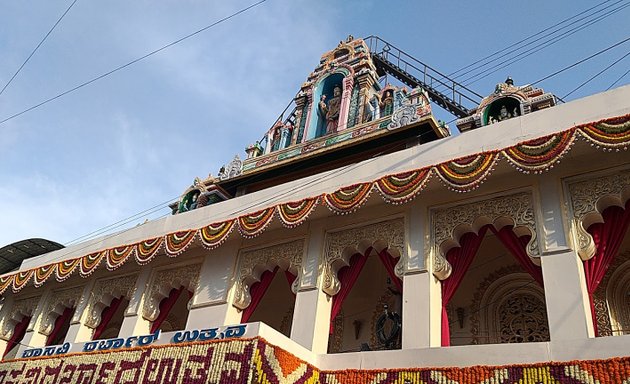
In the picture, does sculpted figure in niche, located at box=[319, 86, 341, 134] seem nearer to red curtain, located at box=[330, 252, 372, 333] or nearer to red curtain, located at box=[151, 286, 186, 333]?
red curtain, located at box=[151, 286, 186, 333]

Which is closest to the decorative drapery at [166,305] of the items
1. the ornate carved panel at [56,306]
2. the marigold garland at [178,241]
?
the marigold garland at [178,241]

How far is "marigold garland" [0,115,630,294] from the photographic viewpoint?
6.22m

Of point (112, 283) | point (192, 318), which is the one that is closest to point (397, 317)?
point (192, 318)

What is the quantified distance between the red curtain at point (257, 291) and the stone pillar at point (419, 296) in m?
2.57

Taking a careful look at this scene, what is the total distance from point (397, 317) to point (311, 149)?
18.1 ft

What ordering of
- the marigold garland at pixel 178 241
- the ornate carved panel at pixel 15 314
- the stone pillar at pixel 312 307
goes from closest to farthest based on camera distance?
the stone pillar at pixel 312 307 → the marigold garland at pixel 178 241 → the ornate carved panel at pixel 15 314

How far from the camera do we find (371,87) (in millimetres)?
13766

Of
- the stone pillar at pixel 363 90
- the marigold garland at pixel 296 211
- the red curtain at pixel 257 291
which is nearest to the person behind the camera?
the marigold garland at pixel 296 211

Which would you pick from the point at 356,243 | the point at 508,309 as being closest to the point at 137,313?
the point at 356,243

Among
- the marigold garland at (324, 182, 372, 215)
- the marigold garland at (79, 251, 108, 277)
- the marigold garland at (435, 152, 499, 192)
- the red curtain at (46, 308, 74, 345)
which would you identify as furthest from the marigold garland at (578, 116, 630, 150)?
the red curtain at (46, 308, 74, 345)

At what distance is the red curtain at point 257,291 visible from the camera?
888 centimetres

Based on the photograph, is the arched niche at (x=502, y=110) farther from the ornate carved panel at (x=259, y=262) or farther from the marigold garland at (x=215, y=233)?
the marigold garland at (x=215, y=233)

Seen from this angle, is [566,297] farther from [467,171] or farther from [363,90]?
[363,90]

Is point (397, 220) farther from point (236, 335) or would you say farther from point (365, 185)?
point (236, 335)
